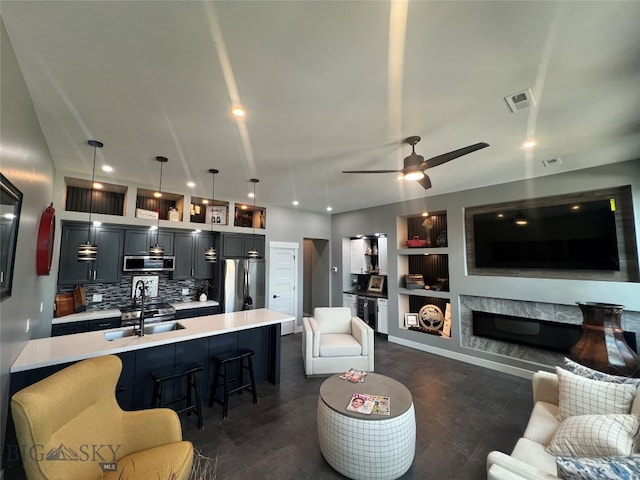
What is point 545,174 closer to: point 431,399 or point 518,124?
point 518,124

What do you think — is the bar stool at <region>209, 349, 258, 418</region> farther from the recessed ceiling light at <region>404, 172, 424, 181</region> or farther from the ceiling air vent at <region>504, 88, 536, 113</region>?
the ceiling air vent at <region>504, 88, 536, 113</region>

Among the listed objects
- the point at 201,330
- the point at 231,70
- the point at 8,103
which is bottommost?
the point at 201,330

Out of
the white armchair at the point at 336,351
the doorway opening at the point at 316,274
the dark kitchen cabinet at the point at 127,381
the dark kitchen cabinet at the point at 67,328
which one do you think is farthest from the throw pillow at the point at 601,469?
the doorway opening at the point at 316,274

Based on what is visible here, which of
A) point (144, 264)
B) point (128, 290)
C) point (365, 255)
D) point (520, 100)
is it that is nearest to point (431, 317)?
point (365, 255)

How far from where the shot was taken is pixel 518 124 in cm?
251

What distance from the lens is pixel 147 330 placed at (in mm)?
3205

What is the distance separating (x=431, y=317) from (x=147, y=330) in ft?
15.6

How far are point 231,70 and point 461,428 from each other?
3754mm

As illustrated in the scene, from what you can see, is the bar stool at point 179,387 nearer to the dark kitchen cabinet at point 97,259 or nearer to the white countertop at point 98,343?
the white countertop at point 98,343

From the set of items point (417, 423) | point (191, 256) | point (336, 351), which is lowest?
point (417, 423)

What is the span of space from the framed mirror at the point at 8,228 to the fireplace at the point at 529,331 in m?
5.53

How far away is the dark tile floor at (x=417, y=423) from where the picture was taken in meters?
2.19

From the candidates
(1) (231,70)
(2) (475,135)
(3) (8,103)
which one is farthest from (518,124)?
(3) (8,103)

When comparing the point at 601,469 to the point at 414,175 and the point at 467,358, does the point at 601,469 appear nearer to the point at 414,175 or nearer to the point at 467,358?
the point at 414,175
